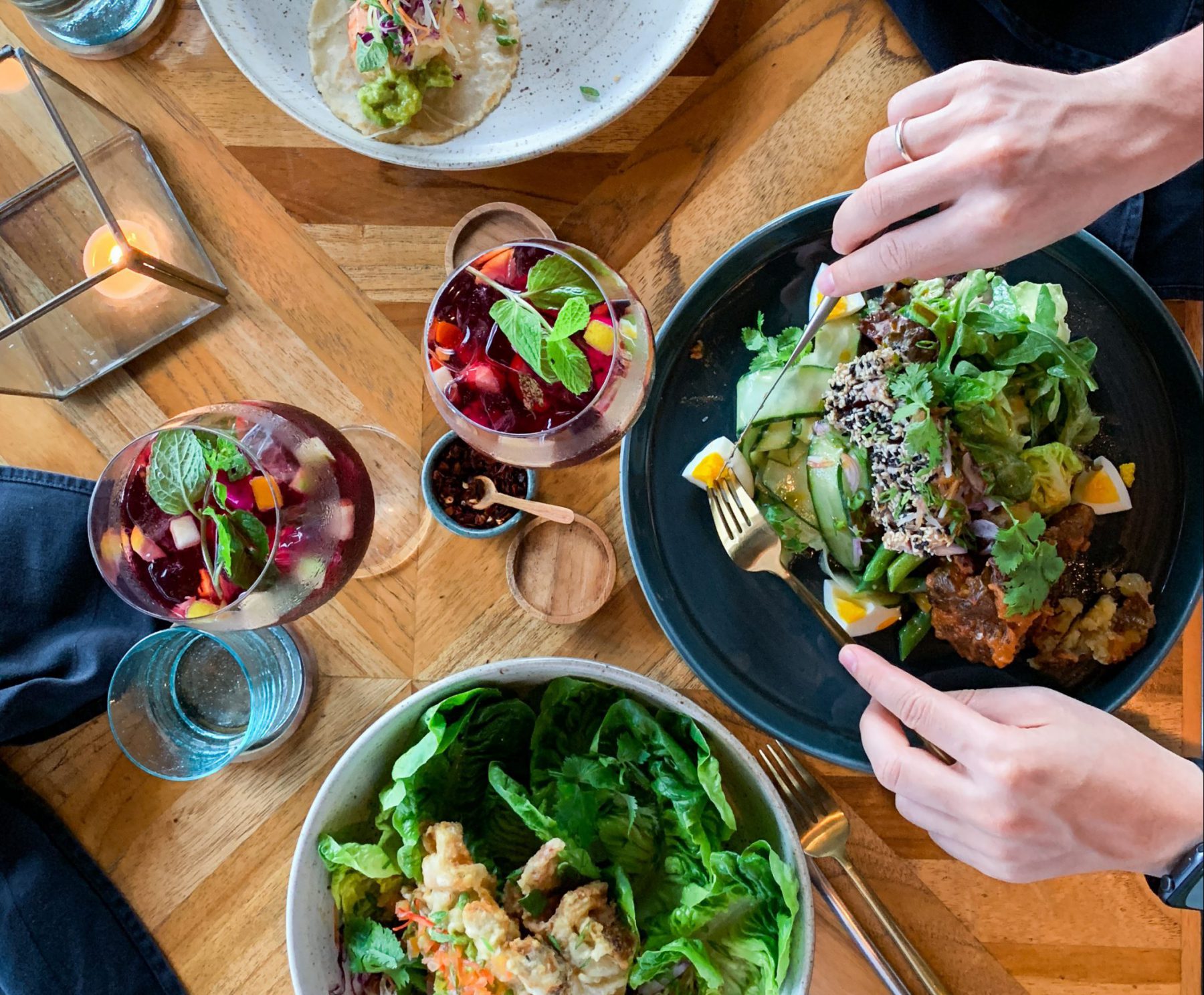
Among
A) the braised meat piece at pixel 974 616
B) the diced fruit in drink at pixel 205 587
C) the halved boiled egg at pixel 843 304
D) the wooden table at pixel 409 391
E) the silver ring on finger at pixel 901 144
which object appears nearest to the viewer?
the silver ring on finger at pixel 901 144

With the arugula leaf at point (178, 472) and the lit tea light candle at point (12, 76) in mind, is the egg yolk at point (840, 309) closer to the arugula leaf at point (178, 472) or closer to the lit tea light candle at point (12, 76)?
the arugula leaf at point (178, 472)

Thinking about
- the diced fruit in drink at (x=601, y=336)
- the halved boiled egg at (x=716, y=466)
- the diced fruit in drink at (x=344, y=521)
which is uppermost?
the diced fruit in drink at (x=601, y=336)

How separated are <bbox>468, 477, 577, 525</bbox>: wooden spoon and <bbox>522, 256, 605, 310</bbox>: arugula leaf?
378 mm

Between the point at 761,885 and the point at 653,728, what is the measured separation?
0.93 ft

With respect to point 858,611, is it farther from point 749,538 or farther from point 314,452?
point 314,452

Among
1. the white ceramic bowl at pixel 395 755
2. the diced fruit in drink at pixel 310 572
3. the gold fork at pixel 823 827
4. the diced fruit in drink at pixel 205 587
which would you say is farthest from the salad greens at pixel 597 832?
the diced fruit in drink at pixel 205 587

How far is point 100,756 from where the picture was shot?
1.68m

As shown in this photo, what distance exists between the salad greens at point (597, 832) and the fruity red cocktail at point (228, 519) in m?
0.30

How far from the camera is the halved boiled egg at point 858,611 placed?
1.50m

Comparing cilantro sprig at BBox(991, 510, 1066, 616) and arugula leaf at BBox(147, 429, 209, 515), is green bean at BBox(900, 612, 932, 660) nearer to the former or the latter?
cilantro sprig at BBox(991, 510, 1066, 616)

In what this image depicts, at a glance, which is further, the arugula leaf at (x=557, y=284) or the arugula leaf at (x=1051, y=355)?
the arugula leaf at (x=1051, y=355)

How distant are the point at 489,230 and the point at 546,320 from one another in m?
0.44

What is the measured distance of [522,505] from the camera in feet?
5.11

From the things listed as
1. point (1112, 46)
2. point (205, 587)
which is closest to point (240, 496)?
point (205, 587)
